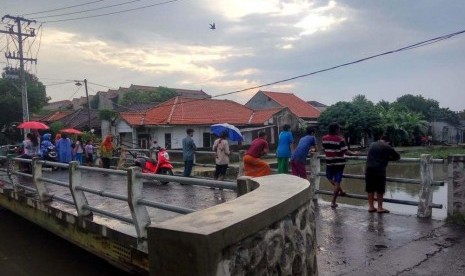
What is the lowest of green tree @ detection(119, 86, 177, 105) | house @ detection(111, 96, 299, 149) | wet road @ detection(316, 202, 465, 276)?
wet road @ detection(316, 202, 465, 276)

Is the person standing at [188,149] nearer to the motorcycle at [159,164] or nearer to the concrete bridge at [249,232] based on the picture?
the motorcycle at [159,164]

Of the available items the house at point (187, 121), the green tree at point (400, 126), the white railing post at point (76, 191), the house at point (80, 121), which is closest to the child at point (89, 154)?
A: the white railing post at point (76, 191)

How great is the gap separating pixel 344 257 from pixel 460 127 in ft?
196

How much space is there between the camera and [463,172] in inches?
241

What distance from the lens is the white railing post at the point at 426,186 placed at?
21.3 ft

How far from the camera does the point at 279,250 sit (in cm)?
279

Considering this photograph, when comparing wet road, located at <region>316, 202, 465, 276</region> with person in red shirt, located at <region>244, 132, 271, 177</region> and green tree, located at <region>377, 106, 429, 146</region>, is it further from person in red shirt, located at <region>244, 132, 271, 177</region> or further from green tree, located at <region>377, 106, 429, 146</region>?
green tree, located at <region>377, 106, 429, 146</region>

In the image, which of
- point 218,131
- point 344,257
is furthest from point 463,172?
point 218,131

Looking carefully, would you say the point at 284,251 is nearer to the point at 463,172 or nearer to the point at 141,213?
the point at 141,213

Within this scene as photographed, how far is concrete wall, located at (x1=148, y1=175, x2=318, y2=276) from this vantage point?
7.15ft

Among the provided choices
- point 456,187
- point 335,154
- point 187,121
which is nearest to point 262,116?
point 187,121

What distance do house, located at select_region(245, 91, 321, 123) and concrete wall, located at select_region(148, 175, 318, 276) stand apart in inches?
1479

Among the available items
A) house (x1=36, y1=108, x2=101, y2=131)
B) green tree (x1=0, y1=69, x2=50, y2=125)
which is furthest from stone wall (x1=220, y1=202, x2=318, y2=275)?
house (x1=36, y1=108, x2=101, y2=131)

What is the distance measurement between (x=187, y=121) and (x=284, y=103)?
1430 cm
